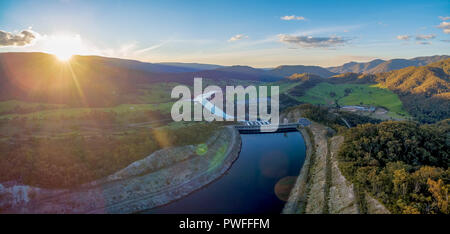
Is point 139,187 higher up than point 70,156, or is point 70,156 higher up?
point 70,156

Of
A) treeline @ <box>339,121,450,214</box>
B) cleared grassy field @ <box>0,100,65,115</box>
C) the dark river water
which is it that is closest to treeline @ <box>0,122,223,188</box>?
the dark river water

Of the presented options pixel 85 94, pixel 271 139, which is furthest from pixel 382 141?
pixel 85 94

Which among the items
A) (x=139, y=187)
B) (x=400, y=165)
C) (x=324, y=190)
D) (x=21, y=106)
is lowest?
(x=324, y=190)

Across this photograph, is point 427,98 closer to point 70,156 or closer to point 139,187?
point 139,187

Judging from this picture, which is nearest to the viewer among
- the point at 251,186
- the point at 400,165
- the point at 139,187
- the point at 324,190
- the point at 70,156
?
the point at 400,165

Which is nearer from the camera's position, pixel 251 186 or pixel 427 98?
pixel 251 186

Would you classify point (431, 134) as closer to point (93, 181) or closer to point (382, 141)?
point (382, 141)

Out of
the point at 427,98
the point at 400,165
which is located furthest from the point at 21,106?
the point at 427,98

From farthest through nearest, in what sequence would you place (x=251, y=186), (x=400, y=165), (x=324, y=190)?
(x=251, y=186), (x=324, y=190), (x=400, y=165)

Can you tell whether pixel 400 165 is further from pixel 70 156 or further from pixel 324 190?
pixel 70 156
